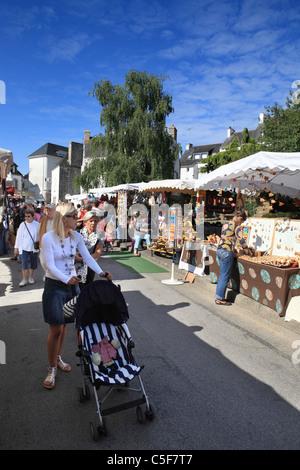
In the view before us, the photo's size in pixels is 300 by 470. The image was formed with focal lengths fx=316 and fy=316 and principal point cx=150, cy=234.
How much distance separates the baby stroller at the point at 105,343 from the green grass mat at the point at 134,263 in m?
6.64

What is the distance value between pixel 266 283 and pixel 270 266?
1.16 ft

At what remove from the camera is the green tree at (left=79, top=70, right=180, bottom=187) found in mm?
26531

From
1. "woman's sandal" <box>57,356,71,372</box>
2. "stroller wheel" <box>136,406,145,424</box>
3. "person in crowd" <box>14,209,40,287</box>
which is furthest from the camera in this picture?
"person in crowd" <box>14,209,40,287</box>

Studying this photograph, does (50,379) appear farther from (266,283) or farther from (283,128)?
(283,128)

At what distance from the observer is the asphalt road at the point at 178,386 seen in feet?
8.82

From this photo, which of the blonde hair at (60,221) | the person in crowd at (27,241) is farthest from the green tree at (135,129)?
the blonde hair at (60,221)

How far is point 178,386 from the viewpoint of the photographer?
11.6 ft

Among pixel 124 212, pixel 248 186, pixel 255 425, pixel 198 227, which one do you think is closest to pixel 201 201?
pixel 198 227

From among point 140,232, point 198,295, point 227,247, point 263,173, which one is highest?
point 263,173

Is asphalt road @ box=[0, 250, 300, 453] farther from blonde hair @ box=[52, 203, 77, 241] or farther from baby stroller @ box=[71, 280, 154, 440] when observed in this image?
blonde hair @ box=[52, 203, 77, 241]

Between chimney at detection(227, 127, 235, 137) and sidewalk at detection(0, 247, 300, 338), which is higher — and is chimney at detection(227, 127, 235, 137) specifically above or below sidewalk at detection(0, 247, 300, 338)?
above

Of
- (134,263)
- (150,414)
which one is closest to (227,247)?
(150,414)

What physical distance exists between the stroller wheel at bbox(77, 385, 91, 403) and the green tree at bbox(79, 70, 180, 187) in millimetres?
23587

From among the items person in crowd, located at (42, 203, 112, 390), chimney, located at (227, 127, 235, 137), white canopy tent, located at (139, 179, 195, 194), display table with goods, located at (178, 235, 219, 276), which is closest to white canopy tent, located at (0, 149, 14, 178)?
person in crowd, located at (42, 203, 112, 390)
